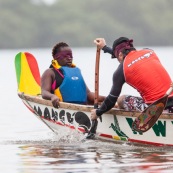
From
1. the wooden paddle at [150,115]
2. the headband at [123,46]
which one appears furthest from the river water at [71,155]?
the headband at [123,46]

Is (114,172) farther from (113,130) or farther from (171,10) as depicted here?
(171,10)

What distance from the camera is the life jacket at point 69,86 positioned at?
16.4 metres

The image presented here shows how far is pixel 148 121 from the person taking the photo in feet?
46.8

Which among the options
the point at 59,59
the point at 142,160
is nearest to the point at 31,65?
the point at 59,59

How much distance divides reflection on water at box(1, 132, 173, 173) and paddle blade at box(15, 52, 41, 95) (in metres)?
2.02

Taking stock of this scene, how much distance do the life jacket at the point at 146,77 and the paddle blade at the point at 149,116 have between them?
0.25 meters

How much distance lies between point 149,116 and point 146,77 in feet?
2.04

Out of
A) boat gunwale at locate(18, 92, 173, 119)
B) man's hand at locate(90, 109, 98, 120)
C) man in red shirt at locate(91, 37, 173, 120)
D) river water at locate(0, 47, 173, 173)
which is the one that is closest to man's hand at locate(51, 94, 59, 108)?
boat gunwale at locate(18, 92, 173, 119)

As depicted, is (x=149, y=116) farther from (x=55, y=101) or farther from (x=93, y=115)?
(x=55, y=101)

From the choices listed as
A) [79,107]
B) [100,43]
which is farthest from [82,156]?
[100,43]

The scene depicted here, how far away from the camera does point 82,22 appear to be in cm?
Result: 14075

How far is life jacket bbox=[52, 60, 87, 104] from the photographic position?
53.7 ft

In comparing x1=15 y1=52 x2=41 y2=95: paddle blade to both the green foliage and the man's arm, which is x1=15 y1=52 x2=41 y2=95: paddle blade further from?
the green foliage

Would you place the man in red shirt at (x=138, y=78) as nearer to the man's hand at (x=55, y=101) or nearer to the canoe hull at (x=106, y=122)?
the canoe hull at (x=106, y=122)
